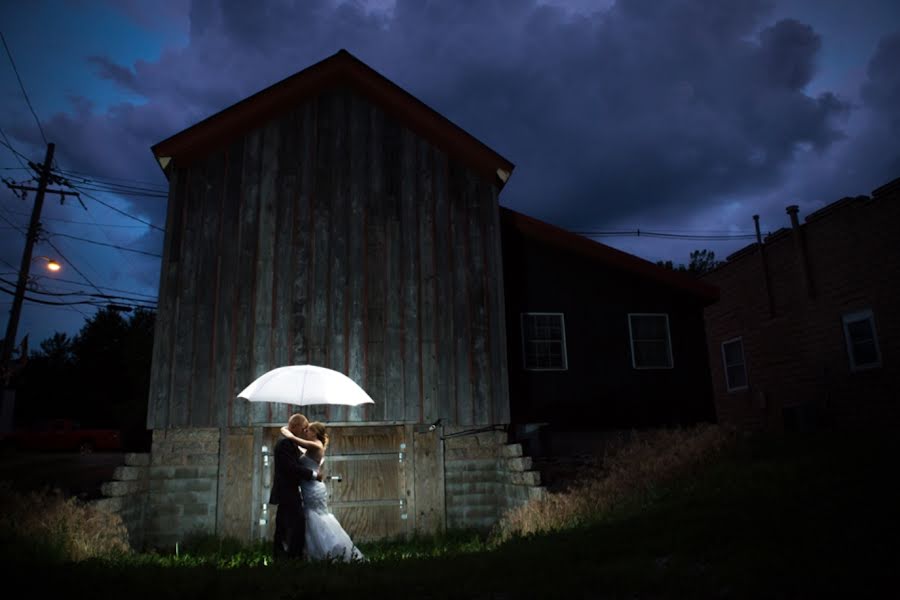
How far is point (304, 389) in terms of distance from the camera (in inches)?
381

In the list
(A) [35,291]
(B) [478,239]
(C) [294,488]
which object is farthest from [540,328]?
(A) [35,291]

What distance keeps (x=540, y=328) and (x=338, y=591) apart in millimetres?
10043

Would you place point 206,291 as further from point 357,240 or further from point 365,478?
point 365,478

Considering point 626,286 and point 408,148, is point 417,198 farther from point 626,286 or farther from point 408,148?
point 626,286

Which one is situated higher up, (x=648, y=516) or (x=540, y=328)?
(x=540, y=328)

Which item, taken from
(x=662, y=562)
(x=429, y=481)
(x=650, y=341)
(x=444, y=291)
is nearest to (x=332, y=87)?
(x=444, y=291)

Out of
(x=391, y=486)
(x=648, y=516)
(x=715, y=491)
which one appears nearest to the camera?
(x=648, y=516)

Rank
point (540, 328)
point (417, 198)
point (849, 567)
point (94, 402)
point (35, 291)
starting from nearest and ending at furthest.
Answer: point (849, 567)
point (417, 198)
point (540, 328)
point (35, 291)
point (94, 402)

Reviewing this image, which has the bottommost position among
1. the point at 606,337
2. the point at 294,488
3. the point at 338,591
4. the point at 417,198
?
the point at 338,591

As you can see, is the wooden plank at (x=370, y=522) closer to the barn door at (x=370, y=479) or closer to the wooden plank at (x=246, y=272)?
the barn door at (x=370, y=479)

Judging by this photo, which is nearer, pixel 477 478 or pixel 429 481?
pixel 429 481

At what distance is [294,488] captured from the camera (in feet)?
30.0

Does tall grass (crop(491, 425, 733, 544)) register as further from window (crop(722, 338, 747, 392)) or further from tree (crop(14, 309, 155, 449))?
tree (crop(14, 309, 155, 449))

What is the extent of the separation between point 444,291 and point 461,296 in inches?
14.0
